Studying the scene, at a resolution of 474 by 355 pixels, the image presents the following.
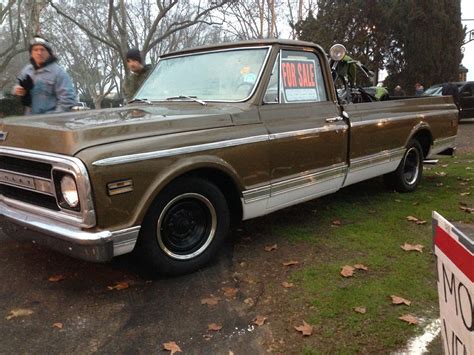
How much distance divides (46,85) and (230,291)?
10.8 feet

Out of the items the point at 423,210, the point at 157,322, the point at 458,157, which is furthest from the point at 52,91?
the point at 458,157

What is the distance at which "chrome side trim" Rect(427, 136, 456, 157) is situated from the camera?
6.75 meters

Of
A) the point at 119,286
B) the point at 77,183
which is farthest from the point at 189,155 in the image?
the point at 119,286

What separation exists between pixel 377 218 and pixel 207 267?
90.4 inches

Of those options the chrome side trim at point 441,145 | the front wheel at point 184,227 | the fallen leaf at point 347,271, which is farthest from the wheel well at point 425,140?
the front wheel at point 184,227

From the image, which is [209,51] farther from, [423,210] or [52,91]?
[423,210]

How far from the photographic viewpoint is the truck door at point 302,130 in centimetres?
426

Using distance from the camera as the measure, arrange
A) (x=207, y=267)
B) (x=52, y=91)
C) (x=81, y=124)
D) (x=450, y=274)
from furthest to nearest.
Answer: (x=52, y=91), (x=207, y=267), (x=81, y=124), (x=450, y=274)

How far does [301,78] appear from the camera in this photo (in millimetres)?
4727

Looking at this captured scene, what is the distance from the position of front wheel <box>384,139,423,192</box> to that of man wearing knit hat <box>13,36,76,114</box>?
4228 millimetres

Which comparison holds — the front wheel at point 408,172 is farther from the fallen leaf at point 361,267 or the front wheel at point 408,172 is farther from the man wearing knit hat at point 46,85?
the man wearing knit hat at point 46,85

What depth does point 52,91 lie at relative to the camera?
5.26 metres

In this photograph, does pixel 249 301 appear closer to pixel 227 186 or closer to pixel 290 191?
pixel 227 186

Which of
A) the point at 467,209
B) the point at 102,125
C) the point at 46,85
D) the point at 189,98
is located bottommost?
the point at 467,209
